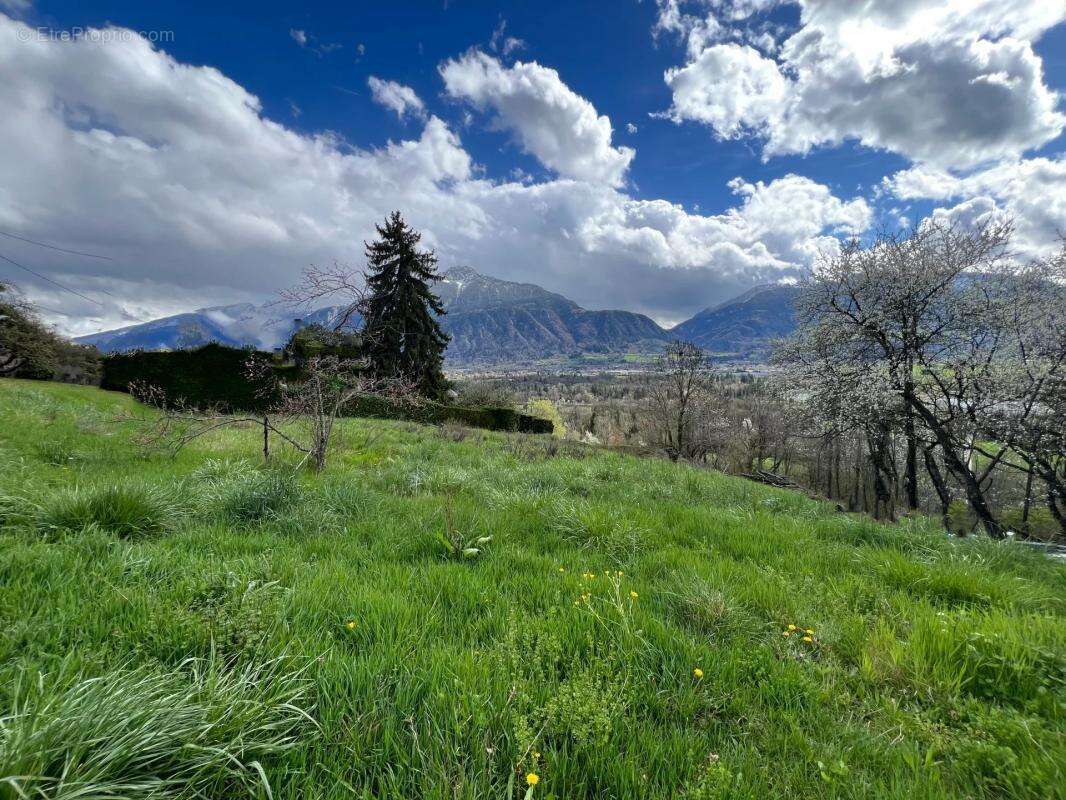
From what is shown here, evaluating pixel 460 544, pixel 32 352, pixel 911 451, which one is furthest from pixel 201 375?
pixel 911 451

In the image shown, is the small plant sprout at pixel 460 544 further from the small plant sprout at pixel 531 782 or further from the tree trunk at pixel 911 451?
the tree trunk at pixel 911 451

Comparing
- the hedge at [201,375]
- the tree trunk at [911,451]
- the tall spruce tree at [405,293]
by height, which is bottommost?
the tree trunk at [911,451]

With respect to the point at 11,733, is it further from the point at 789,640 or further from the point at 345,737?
the point at 789,640

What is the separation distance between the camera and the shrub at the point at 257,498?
435cm

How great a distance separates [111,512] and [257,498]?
116 centimetres

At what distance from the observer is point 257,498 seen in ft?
14.8

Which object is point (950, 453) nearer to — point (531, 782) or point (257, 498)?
point (531, 782)

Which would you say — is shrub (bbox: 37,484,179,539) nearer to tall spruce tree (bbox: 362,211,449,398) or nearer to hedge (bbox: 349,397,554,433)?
hedge (bbox: 349,397,554,433)

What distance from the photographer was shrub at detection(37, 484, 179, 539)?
3395 millimetres

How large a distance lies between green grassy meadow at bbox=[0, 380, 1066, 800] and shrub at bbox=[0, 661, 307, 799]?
0.01 meters

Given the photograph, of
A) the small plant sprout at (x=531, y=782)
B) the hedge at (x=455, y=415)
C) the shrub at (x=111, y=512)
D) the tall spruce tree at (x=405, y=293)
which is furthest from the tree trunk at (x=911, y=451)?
the tall spruce tree at (x=405, y=293)

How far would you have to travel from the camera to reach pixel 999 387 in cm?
1093

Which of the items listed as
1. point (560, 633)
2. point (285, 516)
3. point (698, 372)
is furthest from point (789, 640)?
point (698, 372)

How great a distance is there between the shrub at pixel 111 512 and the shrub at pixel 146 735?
8.55 feet
